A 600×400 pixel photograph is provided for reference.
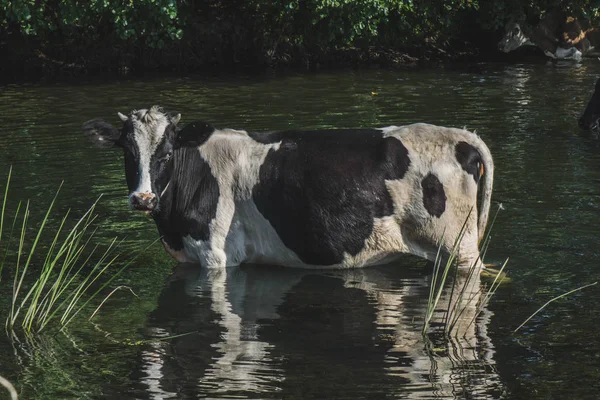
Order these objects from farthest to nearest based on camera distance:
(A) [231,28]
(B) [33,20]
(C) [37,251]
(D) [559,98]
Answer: (A) [231,28] < (B) [33,20] < (D) [559,98] < (C) [37,251]

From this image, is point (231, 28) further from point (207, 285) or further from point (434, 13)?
point (207, 285)

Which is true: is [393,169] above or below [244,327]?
above

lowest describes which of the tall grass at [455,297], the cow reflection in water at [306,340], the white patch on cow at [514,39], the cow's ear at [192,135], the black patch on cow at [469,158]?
the cow reflection in water at [306,340]

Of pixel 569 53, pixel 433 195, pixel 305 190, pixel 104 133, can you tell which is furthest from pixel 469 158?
pixel 569 53

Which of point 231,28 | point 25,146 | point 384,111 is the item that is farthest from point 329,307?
point 231,28

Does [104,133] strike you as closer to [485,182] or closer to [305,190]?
[305,190]

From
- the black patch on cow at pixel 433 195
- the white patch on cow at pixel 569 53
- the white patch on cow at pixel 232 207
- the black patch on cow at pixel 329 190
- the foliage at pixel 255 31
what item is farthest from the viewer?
the white patch on cow at pixel 569 53

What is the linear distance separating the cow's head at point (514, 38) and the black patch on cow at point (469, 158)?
18.6 metres

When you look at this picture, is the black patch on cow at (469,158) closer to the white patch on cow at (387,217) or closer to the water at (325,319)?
the white patch on cow at (387,217)

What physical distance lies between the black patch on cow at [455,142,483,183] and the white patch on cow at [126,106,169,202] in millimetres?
2521

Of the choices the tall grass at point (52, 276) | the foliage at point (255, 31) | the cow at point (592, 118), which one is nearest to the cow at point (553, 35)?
the foliage at point (255, 31)

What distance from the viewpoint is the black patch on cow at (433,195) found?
8891 mm

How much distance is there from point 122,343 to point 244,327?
3.14 ft

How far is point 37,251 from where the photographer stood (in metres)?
10.4
